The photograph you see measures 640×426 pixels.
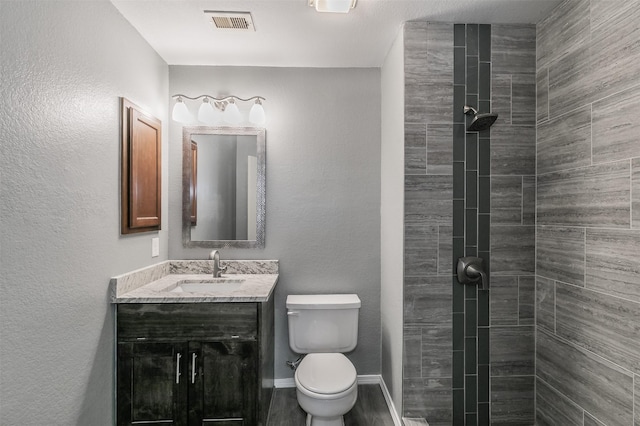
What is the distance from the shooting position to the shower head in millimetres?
1936

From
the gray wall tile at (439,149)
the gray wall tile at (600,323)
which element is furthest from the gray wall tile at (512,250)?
the gray wall tile at (439,149)

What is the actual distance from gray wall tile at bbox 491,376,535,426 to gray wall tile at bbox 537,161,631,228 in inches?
36.9

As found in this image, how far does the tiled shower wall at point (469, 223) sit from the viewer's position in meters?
2.05

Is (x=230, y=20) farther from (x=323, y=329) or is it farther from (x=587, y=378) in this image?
(x=587, y=378)

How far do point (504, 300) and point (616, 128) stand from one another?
104 centimetres

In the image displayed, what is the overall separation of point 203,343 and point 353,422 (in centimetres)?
108

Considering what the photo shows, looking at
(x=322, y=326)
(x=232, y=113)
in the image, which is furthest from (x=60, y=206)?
(x=322, y=326)

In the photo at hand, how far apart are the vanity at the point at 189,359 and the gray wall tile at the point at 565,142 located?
5.64ft

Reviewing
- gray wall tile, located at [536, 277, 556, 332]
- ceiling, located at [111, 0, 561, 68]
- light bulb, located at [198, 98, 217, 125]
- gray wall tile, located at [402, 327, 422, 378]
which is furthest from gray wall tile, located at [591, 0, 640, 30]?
light bulb, located at [198, 98, 217, 125]

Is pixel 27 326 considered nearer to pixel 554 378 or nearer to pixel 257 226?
pixel 257 226

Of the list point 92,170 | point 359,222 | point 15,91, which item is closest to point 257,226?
point 359,222

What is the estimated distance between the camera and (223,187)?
2680 mm

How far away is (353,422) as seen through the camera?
2254 mm

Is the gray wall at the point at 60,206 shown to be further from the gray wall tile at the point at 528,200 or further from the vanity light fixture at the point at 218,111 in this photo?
the gray wall tile at the point at 528,200
